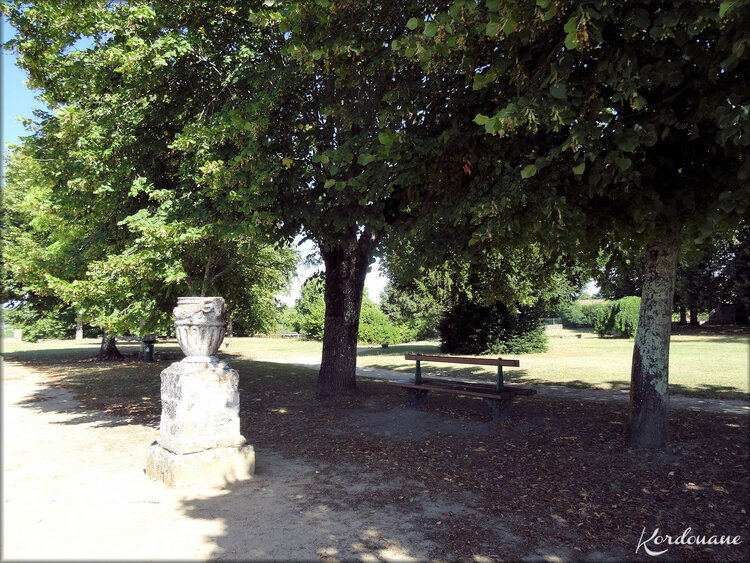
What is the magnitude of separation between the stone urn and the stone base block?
1051mm

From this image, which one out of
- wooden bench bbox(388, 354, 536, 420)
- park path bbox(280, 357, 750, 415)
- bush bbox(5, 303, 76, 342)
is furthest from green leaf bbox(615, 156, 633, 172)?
bush bbox(5, 303, 76, 342)

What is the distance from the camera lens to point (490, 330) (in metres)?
19.9

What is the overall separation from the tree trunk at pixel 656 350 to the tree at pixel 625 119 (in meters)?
0.01

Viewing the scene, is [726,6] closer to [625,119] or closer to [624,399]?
[625,119]

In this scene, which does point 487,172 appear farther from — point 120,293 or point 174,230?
point 120,293

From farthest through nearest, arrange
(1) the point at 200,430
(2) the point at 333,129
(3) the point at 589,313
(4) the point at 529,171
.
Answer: (3) the point at 589,313
(2) the point at 333,129
(1) the point at 200,430
(4) the point at 529,171

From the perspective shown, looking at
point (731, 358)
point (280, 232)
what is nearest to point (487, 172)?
point (280, 232)

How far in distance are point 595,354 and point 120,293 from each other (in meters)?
18.2

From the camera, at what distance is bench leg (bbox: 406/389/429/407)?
9.20 m

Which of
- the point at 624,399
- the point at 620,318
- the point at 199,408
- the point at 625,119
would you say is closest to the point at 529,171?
the point at 625,119

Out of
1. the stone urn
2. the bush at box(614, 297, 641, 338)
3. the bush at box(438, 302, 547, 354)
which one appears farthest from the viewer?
the bush at box(614, 297, 641, 338)

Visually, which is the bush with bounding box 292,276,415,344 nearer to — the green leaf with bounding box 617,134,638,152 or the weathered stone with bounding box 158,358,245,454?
the weathered stone with bounding box 158,358,245,454

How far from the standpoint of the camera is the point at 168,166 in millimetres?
9359

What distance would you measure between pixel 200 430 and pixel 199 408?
0.77ft
